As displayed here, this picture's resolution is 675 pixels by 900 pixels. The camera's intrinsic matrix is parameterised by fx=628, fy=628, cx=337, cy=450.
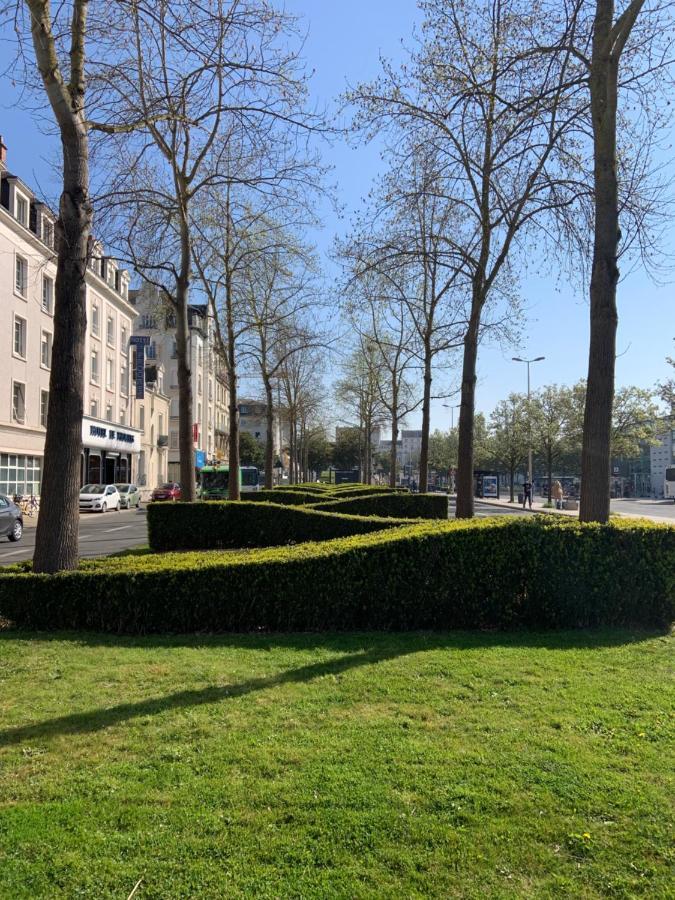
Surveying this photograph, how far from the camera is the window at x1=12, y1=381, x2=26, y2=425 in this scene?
31.6m

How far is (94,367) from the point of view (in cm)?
4231

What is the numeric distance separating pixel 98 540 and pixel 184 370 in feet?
23.2

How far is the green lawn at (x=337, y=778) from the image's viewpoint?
2404mm

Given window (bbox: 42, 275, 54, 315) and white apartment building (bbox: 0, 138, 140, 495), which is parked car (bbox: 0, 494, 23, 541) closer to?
white apartment building (bbox: 0, 138, 140, 495)

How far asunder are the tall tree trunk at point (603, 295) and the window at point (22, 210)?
30842mm

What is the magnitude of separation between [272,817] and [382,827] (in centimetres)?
48

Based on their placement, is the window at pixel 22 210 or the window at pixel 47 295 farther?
the window at pixel 47 295

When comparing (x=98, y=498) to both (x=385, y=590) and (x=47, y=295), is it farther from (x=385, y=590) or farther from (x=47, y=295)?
(x=385, y=590)

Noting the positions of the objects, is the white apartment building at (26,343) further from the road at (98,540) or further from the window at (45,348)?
the road at (98,540)

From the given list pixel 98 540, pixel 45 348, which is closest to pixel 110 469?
pixel 45 348

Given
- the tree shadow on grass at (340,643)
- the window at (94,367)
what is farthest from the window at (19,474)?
the tree shadow on grass at (340,643)

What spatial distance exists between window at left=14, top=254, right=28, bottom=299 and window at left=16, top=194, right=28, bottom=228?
1819 millimetres

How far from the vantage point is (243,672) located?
193 inches

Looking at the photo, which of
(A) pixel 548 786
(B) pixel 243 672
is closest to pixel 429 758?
(A) pixel 548 786
